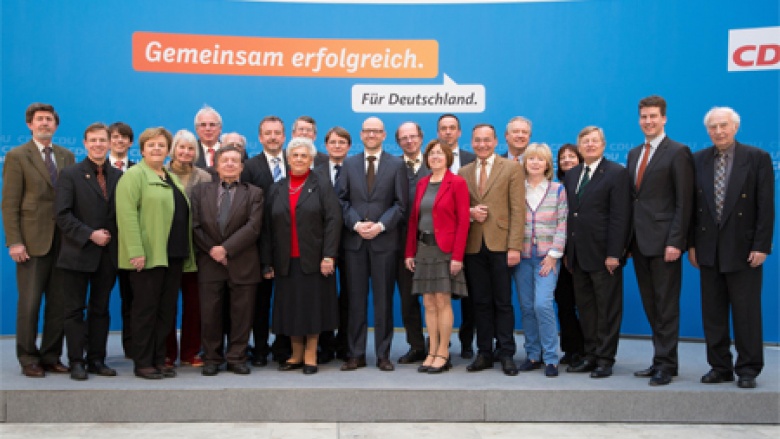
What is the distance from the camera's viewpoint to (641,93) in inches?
228

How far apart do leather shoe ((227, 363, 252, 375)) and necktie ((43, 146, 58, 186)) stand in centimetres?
153

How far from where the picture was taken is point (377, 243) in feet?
14.6

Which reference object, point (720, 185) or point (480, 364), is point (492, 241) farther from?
point (720, 185)

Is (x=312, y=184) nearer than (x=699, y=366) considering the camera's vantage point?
Yes

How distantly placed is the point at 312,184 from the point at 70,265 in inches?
57.0

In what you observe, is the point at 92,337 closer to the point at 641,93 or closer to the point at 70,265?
the point at 70,265

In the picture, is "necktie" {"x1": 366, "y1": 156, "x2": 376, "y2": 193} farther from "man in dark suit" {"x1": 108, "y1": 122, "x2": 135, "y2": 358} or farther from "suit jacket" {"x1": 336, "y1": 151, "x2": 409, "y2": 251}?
"man in dark suit" {"x1": 108, "y1": 122, "x2": 135, "y2": 358}

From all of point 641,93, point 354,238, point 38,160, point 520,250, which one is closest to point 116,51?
point 38,160

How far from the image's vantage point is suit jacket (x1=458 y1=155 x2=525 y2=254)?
4332mm

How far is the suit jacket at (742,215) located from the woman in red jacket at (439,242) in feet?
4.60

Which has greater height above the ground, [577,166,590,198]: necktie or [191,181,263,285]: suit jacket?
[577,166,590,198]: necktie

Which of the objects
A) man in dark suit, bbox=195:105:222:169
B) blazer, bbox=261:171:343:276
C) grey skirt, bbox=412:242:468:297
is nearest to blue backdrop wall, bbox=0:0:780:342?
man in dark suit, bbox=195:105:222:169

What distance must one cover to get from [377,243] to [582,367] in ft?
4.82

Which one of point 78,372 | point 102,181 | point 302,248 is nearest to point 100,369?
point 78,372
